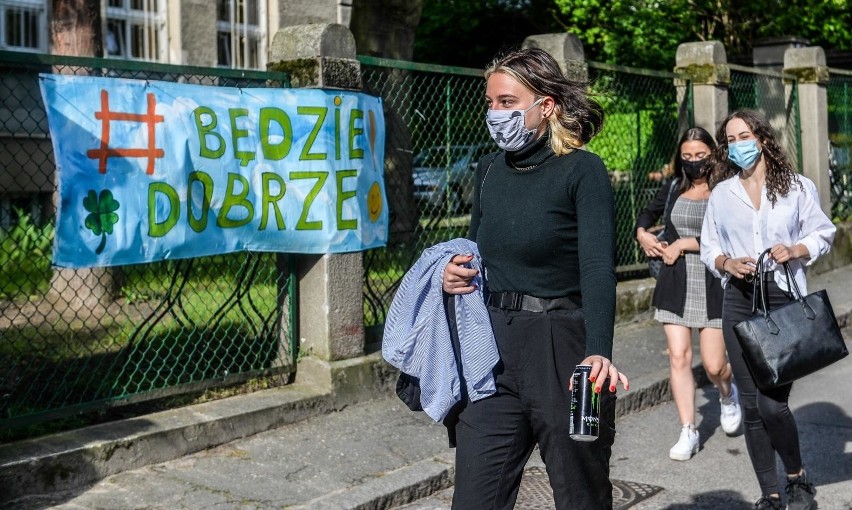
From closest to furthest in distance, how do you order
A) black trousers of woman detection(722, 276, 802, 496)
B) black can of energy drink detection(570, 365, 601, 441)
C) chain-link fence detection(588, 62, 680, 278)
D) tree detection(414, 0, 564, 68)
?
1. black can of energy drink detection(570, 365, 601, 441)
2. black trousers of woman detection(722, 276, 802, 496)
3. chain-link fence detection(588, 62, 680, 278)
4. tree detection(414, 0, 564, 68)

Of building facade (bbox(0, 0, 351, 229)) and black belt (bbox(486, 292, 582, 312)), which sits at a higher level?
building facade (bbox(0, 0, 351, 229))

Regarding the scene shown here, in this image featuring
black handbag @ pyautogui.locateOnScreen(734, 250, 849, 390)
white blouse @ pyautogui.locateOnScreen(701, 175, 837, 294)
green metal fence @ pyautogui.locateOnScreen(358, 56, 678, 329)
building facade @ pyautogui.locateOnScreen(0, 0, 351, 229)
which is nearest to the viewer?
black handbag @ pyautogui.locateOnScreen(734, 250, 849, 390)

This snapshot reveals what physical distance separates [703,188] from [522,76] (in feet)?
11.5

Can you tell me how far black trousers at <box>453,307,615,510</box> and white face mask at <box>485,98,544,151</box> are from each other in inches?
21.4

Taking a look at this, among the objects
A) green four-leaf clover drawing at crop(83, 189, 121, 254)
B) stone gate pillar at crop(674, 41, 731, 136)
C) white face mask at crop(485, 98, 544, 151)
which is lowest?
green four-leaf clover drawing at crop(83, 189, 121, 254)

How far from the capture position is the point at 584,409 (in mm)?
3162

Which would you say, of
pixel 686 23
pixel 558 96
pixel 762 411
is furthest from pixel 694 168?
pixel 686 23

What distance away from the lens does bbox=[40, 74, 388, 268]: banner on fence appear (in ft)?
18.2

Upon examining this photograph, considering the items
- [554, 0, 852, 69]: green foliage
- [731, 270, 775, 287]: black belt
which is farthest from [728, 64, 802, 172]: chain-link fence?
[554, 0, 852, 69]: green foliage

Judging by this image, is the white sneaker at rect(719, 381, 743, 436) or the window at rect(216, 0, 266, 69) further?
the window at rect(216, 0, 266, 69)

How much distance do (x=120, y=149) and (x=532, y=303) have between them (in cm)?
302

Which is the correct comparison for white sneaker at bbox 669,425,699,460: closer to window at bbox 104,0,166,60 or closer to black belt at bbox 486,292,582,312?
black belt at bbox 486,292,582,312

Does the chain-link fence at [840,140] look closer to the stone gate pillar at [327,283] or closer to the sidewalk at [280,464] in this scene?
the sidewalk at [280,464]

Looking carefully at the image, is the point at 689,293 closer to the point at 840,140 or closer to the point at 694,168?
the point at 694,168
